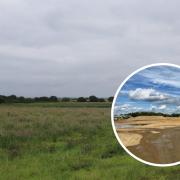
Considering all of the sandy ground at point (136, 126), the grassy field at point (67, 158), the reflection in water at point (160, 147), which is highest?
the sandy ground at point (136, 126)

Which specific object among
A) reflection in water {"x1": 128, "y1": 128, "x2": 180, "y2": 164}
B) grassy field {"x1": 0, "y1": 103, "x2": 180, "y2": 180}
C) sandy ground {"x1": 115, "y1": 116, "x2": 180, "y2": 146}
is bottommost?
grassy field {"x1": 0, "y1": 103, "x2": 180, "y2": 180}

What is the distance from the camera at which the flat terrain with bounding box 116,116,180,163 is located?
6621mm

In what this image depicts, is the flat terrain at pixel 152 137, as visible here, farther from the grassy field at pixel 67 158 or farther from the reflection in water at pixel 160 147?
the grassy field at pixel 67 158

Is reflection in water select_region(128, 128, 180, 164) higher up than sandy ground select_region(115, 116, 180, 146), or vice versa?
sandy ground select_region(115, 116, 180, 146)

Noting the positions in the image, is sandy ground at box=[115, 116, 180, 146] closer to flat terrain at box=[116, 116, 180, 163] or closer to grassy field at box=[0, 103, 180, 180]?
flat terrain at box=[116, 116, 180, 163]

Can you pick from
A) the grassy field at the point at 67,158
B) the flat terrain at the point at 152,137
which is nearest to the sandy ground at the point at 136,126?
the flat terrain at the point at 152,137

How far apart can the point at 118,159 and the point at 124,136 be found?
349 centimetres

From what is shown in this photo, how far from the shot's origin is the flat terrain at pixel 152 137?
662 centimetres

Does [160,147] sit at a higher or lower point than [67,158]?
higher

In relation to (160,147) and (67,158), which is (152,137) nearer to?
(160,147)

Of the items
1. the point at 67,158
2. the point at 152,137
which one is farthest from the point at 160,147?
the point at 67,158

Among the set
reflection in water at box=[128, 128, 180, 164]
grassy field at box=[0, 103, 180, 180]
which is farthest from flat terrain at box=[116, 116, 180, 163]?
grassy field at box=[0, 103, 180, 180]

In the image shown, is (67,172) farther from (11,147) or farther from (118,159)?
(11,147)

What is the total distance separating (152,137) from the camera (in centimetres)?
678
